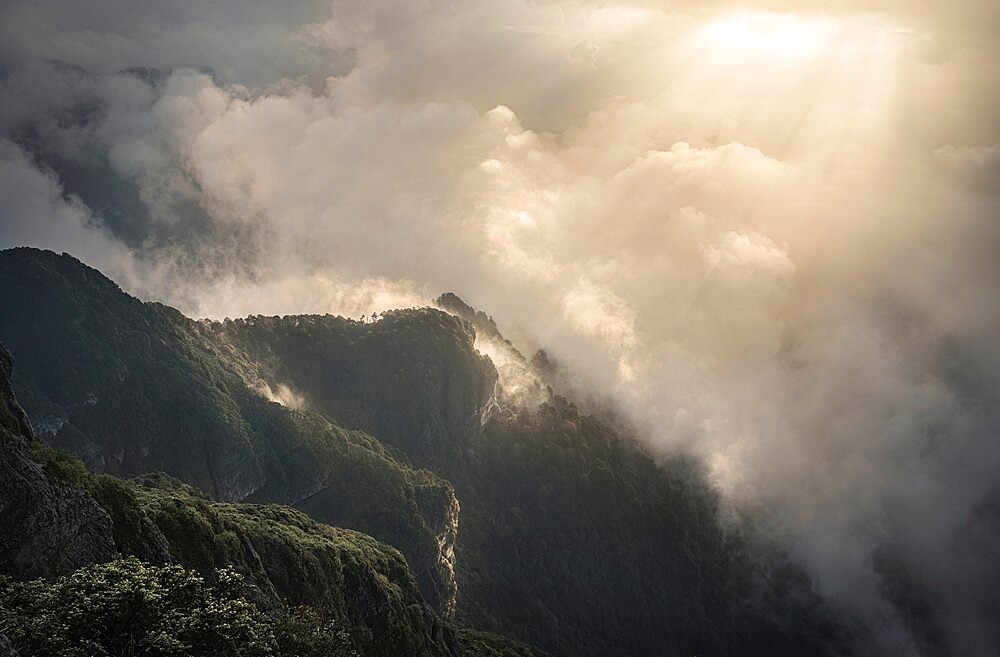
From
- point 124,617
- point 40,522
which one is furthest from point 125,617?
point 40,522

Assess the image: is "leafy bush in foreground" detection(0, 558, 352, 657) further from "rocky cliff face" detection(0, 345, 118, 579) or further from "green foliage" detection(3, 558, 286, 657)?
"rocky cliff face" detection(0, 345, 118, 579)

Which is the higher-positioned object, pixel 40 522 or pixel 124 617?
pixel 40 522

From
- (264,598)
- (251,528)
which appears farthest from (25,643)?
(251,528)

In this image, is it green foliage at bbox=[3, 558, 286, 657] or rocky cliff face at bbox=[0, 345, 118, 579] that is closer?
green foliage at bbox=[3, 558, 286, 657]

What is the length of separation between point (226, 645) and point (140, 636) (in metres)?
6.18

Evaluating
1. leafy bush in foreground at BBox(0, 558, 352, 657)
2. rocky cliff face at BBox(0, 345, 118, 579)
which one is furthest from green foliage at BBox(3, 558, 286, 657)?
rocky cliff face at BBox(0, 345, 118, 579)

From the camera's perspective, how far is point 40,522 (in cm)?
6800

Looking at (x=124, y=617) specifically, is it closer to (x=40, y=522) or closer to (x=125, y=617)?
(x=125, y=617)

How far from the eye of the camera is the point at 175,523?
106938mm

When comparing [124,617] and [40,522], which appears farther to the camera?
[40,522]

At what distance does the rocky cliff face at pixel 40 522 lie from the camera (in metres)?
65.1

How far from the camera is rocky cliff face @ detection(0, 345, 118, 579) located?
65125mm

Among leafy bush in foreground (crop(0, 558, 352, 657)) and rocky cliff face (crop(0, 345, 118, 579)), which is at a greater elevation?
rocky cliff face (crop(0, 345, 118, 579))

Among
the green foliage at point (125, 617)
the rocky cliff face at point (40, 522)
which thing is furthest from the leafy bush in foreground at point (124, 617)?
the rocky cliff face at point (40, 522)
